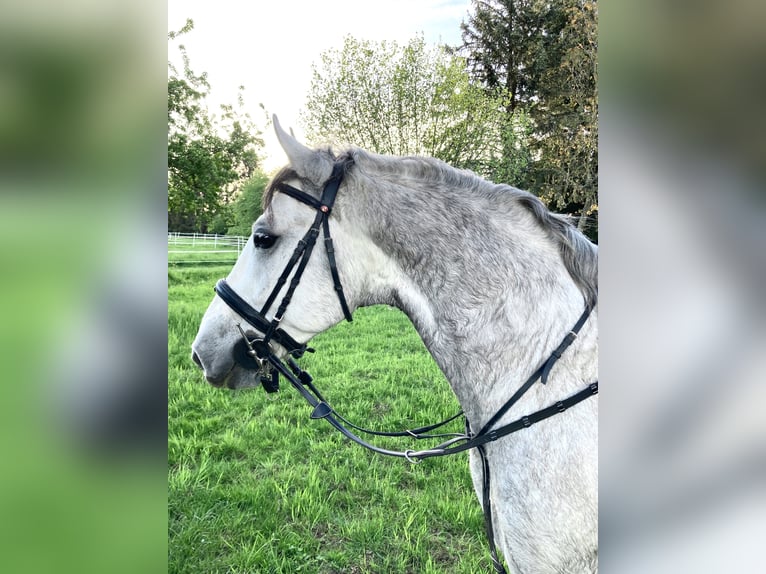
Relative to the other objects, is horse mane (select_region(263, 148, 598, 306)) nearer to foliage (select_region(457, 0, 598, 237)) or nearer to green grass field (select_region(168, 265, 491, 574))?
foliage (select_region(457, 0, 598, 237))

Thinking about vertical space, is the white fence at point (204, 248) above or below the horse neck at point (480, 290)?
below

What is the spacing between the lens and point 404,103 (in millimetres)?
3762

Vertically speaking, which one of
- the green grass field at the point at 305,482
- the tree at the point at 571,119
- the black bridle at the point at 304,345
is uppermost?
the tree at the point at 571,119

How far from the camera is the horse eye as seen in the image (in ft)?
4.79

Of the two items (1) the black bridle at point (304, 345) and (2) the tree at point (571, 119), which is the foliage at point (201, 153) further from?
(2) the tree at point (571, 119)

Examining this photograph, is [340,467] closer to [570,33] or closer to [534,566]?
[534,566]

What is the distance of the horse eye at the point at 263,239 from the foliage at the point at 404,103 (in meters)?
2.21

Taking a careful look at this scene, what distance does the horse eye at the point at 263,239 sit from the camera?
1.46 m

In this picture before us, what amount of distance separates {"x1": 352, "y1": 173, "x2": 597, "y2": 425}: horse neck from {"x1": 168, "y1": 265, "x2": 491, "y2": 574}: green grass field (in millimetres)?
1528
